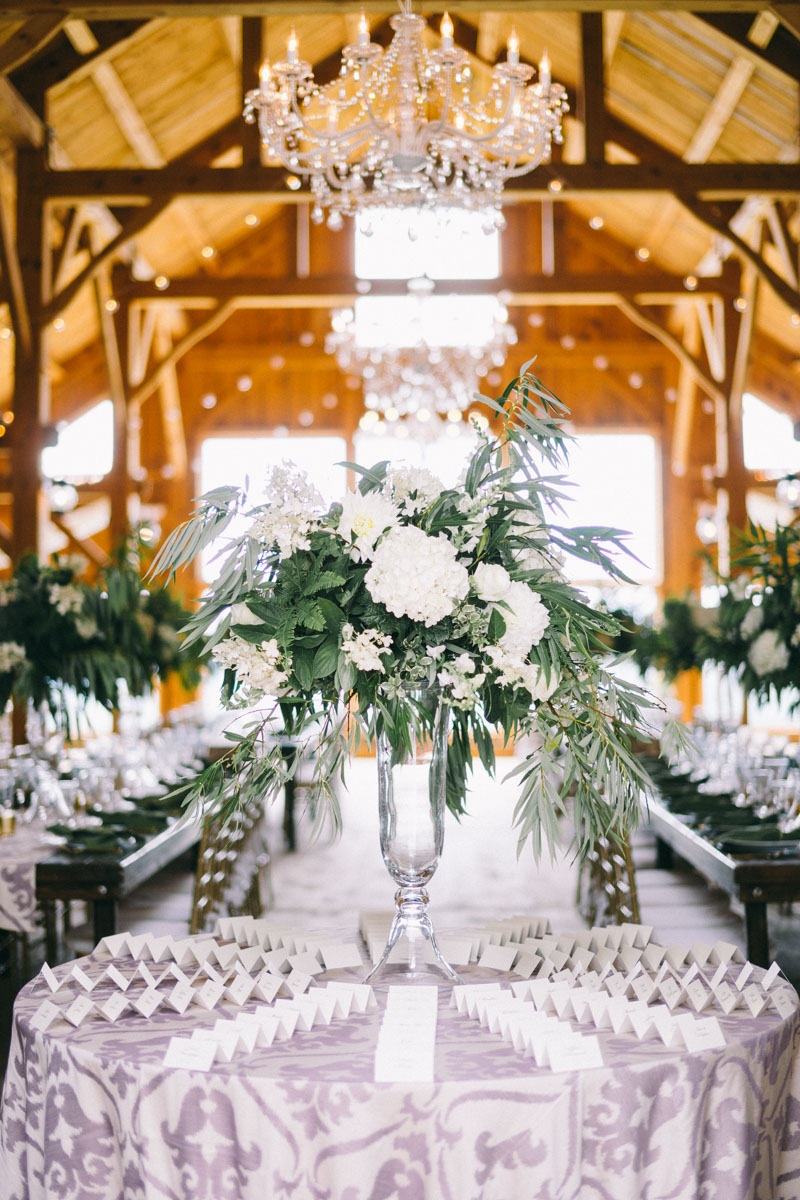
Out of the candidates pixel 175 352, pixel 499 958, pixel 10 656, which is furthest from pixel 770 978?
pixel 175 352

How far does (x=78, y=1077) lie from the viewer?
1640 millimetres

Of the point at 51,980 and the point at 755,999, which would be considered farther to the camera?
the point at 51,980

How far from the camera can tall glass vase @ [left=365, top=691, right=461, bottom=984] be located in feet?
6.32

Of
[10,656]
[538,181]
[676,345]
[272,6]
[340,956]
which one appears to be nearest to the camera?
[340,956]

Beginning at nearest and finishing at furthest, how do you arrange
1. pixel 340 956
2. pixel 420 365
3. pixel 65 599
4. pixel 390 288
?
pixel 340 956
pixel 65 599
pixel 420 365
pixel 390 288

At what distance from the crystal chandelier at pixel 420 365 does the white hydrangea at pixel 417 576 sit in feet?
22.1

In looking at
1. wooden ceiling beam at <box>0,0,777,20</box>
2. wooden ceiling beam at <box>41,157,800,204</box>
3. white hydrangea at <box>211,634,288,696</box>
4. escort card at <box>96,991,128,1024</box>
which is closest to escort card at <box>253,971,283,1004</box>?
escort card at <box>96,991,128,1024</box>

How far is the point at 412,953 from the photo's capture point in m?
1.99

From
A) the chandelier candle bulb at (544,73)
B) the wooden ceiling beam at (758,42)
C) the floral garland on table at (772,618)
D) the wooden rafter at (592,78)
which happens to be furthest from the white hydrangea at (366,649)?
the wooden rafter at (592,78)

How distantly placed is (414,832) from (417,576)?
18.5 inches

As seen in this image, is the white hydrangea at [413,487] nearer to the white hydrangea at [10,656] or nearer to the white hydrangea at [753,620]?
the white hydrangea at [10,656]

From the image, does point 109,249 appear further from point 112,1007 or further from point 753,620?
point 112,1007

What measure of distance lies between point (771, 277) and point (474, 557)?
628 centimetres

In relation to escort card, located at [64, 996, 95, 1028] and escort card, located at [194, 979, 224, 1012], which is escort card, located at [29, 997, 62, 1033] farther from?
escort card, located at [194, 979, 224, 1012]
